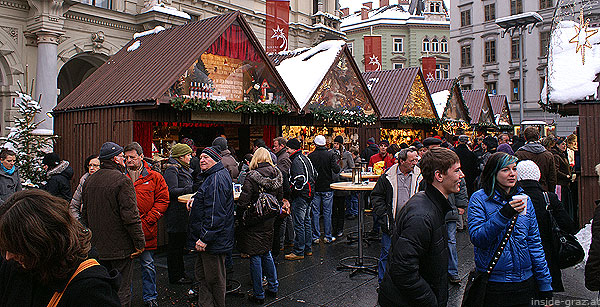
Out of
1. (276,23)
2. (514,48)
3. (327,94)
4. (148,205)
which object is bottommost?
Result: (148,205)

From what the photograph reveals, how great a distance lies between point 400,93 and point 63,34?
12.7 meters

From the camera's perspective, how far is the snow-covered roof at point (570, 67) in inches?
298

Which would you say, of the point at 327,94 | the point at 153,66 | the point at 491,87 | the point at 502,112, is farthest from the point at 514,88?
the point at 153,66

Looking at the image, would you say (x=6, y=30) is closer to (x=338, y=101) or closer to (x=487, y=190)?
(x=338, y=101)

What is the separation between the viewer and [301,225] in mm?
7336

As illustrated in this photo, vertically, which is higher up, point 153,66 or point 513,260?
point 153,66

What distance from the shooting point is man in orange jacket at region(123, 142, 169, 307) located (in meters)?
5.14

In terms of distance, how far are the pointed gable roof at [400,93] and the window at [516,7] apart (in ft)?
98.8

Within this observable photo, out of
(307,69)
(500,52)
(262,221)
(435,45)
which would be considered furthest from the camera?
(435,45)

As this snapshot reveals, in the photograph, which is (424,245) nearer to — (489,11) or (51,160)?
(51,160)

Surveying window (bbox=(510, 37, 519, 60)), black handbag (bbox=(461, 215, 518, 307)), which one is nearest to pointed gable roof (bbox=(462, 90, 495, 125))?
window (bbox=(510, 37, 519, 60))

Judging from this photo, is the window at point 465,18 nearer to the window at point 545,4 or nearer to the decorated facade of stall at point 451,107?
the window at point 545,4

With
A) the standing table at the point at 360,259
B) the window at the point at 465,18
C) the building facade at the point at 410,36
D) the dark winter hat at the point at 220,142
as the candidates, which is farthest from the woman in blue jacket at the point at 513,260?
the building facade at the point at 410,36

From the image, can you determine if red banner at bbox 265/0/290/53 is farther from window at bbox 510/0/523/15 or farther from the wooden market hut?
window at bbox 510/0/523/15
